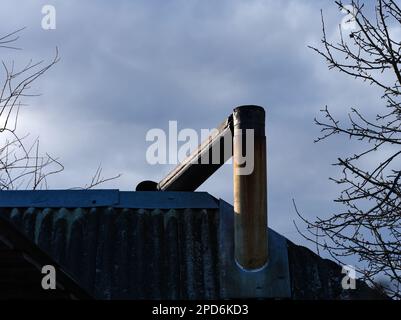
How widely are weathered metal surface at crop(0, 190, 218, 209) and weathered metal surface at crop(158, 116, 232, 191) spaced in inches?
15.3

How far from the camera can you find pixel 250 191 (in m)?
9.03

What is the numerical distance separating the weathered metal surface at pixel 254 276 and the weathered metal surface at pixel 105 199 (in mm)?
756

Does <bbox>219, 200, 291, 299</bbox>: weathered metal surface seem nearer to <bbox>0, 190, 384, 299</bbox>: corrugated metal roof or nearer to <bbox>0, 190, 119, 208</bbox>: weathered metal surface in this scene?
<bbox>0, 190, 384, 299</bbox>: corrugated metal roof

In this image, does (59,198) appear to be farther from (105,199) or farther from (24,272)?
(24,272)

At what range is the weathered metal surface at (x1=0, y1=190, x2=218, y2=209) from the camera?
380 inches

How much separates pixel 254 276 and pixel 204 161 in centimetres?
190

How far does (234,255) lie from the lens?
29.3 feet

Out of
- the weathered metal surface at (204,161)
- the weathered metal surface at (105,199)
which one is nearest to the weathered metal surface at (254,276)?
the weathered metal surface at (105,199)

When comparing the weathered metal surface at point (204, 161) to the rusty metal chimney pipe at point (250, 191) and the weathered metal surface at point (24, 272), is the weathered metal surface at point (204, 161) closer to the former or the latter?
the rusty metal chimney pipe at point (250, 191)

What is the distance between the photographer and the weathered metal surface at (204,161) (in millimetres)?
9805

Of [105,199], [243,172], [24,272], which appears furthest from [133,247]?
[24,272]
